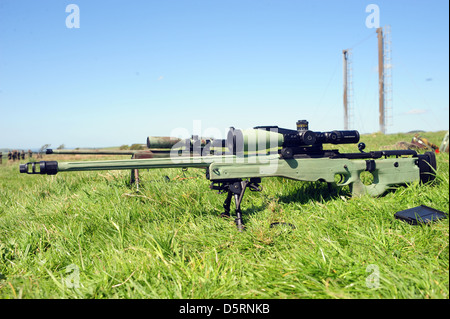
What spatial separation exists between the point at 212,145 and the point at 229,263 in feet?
6.09

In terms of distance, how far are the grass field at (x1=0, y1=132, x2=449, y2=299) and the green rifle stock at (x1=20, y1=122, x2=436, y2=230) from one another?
29 centimetres

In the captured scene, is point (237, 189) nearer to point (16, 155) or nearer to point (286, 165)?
point (286, 165)

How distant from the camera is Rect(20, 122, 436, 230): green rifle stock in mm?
3785

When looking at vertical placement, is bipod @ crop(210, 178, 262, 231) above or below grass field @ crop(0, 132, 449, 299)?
above

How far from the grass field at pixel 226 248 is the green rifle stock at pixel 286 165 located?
293 millimetres

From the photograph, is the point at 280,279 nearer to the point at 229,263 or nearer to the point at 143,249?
the point at 229,263

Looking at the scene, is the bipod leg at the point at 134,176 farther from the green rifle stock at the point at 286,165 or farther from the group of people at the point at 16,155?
the group of people at the point at 16,155

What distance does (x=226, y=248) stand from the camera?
3.43 meters

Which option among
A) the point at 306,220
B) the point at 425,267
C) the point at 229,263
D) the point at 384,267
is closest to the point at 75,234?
the point at 229,263

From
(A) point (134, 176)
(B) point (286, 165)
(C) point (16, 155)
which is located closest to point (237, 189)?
(B) point (286, 165)

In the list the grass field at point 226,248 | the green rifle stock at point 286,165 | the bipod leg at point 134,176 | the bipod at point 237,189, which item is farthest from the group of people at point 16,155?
the bipod at point 237,189

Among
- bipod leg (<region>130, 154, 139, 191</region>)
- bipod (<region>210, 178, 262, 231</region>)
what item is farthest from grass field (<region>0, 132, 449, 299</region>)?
bipod leg (<region>130, 154, 139, 191</region>)

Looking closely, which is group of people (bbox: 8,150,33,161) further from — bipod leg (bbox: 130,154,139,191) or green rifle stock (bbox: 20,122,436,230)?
green rifle stock (bbox: 20,122,436,230)
